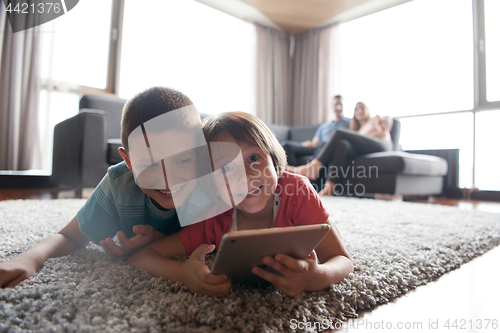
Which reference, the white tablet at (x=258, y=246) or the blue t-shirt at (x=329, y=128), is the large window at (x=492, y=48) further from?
the white tablet at (x=258, y=246)

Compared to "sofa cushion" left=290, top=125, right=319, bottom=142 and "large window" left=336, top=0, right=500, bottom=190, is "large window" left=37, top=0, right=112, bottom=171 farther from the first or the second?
"large window" left=336, top=0, right=500, bottom=190

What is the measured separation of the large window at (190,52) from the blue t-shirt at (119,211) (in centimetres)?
251

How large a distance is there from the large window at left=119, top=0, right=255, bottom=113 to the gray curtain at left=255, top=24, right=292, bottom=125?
145 mm

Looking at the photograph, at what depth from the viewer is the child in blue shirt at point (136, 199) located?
583 millimetres

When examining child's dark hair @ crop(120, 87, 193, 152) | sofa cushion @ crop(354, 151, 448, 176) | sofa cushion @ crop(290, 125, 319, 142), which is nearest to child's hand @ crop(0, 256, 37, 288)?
child's dark hair @ crop(120, 87, 193, 152)

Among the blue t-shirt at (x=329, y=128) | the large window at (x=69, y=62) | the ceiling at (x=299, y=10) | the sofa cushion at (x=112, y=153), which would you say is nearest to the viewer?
the sofa cushion at (x=112, y=153)

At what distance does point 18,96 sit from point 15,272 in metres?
2.82

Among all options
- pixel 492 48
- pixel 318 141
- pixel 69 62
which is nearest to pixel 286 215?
pixel 318 141

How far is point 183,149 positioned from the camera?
0.59 m

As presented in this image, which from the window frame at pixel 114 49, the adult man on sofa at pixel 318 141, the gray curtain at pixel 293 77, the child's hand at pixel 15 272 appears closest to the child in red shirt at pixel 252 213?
the child's hand at pixel 15 272

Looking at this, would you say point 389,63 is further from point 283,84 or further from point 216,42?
point 216,42

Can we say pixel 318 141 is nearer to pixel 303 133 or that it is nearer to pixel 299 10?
pixel 303 133

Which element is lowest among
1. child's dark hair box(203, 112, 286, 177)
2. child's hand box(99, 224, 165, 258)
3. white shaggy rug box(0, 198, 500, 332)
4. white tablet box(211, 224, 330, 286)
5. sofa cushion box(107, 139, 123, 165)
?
white shaggy rug box(0, 198, 500, 332)

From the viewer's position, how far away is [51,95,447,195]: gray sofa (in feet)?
5.85
